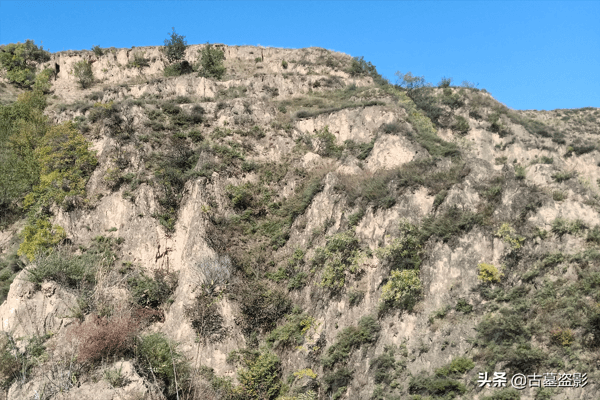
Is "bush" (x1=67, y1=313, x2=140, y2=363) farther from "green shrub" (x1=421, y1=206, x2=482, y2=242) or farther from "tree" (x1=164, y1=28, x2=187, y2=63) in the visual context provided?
"tree" (x1=164, y1=28, x2=187, y2=63)

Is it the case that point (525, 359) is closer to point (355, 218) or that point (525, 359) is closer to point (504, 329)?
point (504, 329)

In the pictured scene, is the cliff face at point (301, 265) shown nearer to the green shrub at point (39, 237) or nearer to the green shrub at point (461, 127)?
the green shrub at point (39, 237)

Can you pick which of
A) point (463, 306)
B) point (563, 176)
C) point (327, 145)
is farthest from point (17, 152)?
point (563, 176)

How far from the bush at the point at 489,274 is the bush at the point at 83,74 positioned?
39.7 metres

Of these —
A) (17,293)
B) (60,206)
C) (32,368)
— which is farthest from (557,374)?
→ (60,206)

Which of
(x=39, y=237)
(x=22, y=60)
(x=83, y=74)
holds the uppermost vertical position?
(x=22, y=60)

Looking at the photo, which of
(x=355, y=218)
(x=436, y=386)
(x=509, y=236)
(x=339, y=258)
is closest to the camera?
(x=436, y=386)

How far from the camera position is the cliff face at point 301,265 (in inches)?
617

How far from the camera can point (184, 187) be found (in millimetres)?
24859

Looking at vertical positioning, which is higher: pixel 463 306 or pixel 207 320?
pixel 463 306

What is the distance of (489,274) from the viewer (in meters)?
17.0

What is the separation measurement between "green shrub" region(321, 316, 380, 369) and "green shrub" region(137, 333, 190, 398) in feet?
19.8

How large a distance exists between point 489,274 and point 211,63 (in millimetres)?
33440

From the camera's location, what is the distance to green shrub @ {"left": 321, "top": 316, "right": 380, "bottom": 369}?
17547mm
